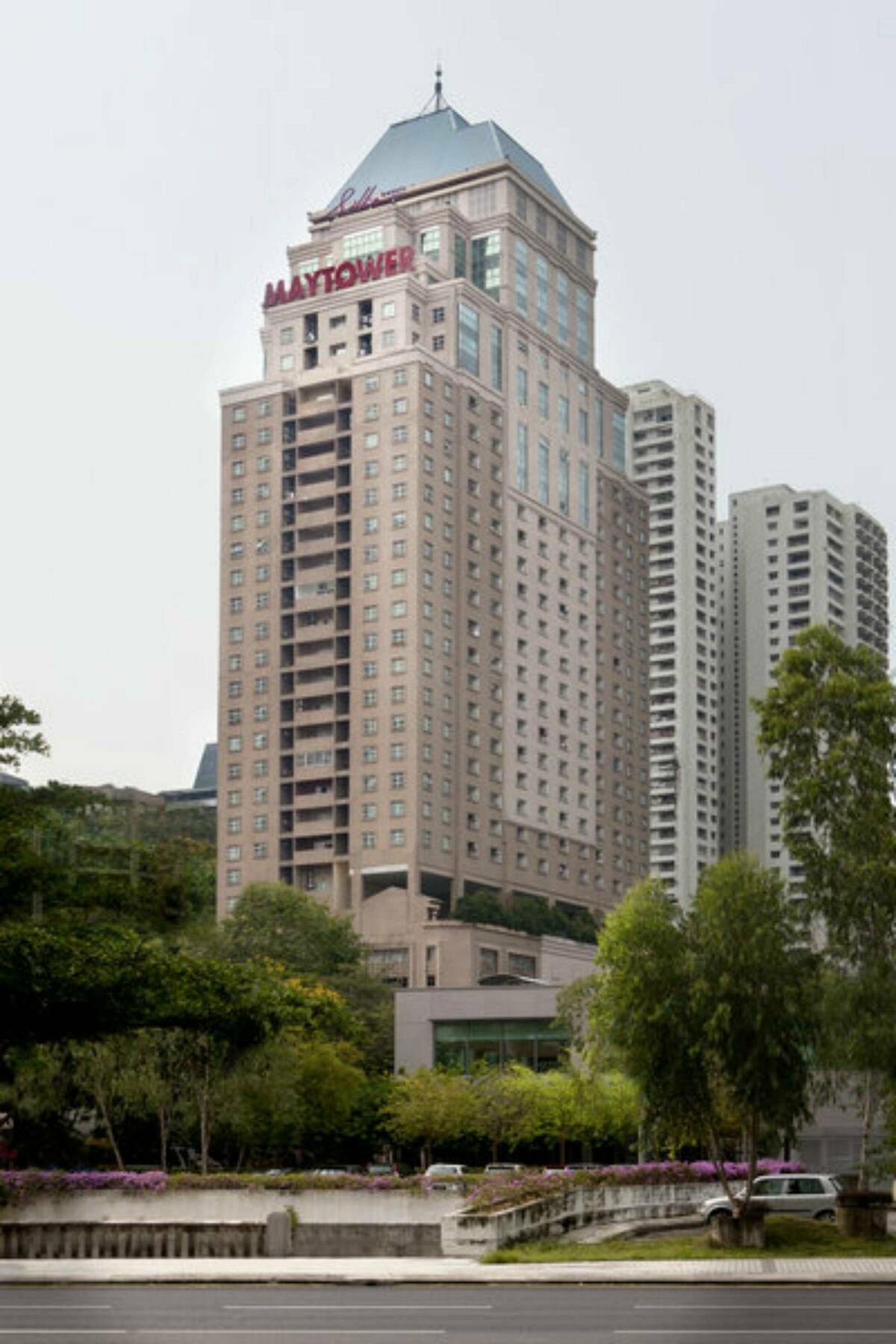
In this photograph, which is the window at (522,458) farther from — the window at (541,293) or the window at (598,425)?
the window at (598,425)

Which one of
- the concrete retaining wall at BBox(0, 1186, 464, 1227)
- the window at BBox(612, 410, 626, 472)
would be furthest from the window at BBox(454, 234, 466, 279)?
the concrete retaining wall at BBox(0, 1186, 464, 1227)

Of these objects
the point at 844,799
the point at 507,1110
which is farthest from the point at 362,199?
the point at 844,799

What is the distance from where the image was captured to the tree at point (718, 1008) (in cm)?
4456

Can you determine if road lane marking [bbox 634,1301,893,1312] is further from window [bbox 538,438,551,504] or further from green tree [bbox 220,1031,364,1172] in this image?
window [bbox 538,438,551,504]

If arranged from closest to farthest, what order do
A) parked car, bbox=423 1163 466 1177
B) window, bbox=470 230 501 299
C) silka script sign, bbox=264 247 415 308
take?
parked car, bbox=423 1163 466 1177
silka script sign, bbox=264 247 415 308
window, bbox=470 230 501 299

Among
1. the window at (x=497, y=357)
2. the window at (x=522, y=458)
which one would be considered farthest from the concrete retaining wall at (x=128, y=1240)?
the window at (x=497, y=357)

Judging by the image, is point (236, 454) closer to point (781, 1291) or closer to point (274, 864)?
point (274, 864)

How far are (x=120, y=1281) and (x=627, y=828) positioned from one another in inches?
5687

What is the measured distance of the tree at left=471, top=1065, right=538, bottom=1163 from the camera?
83.8 m

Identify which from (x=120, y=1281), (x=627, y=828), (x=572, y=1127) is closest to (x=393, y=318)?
(x=627, y=828)

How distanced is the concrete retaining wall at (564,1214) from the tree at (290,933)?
63579mm

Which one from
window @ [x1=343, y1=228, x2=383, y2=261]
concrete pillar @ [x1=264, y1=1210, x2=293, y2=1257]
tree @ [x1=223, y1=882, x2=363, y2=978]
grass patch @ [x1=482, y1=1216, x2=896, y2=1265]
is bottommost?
grass patch @ [x1=482, y1=1216, x2=896, y2=1265]

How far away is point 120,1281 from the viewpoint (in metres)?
35.2

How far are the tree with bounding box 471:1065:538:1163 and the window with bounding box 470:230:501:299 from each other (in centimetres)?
9908
